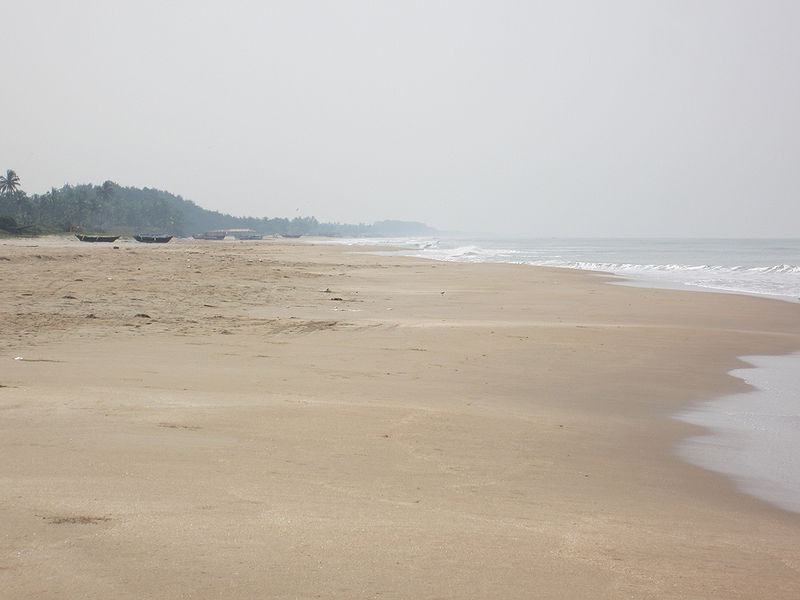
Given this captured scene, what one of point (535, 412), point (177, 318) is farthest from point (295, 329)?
point (535, 412)

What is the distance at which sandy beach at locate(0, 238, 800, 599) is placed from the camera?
292 cm

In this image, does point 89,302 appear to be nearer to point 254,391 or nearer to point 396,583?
point 254,391

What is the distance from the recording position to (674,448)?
5637 mm

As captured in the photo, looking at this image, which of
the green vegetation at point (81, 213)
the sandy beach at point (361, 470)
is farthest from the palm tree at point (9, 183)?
the sandy beach at point (361, 470)

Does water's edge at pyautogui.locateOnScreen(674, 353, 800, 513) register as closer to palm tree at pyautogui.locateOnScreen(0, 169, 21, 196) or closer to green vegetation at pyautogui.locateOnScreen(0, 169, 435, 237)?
green vegetation at pyautogui.locateOnScreen(0, 169, 435, 237)

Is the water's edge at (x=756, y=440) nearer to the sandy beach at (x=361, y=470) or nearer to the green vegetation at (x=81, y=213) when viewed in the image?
the sandy beach at (x=361, y=470)

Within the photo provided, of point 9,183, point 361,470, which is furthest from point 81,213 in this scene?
point 361,470

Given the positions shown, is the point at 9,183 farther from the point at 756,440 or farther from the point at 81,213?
the point at 756,440

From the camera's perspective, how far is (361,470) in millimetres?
4430

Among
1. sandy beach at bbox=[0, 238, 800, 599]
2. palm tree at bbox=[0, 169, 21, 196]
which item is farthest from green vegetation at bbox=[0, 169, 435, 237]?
sandy beach at bbox=[0, 238, 800, 599]

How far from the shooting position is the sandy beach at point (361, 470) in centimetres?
292

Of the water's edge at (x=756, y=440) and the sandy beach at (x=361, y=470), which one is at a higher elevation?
the sandy beach at (x=361, y=470)

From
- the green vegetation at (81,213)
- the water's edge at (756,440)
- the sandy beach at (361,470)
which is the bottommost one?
the water's edge at (756,440)

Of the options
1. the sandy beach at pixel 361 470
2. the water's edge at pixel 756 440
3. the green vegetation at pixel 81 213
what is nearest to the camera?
the sandy beach at pixel 361 470
